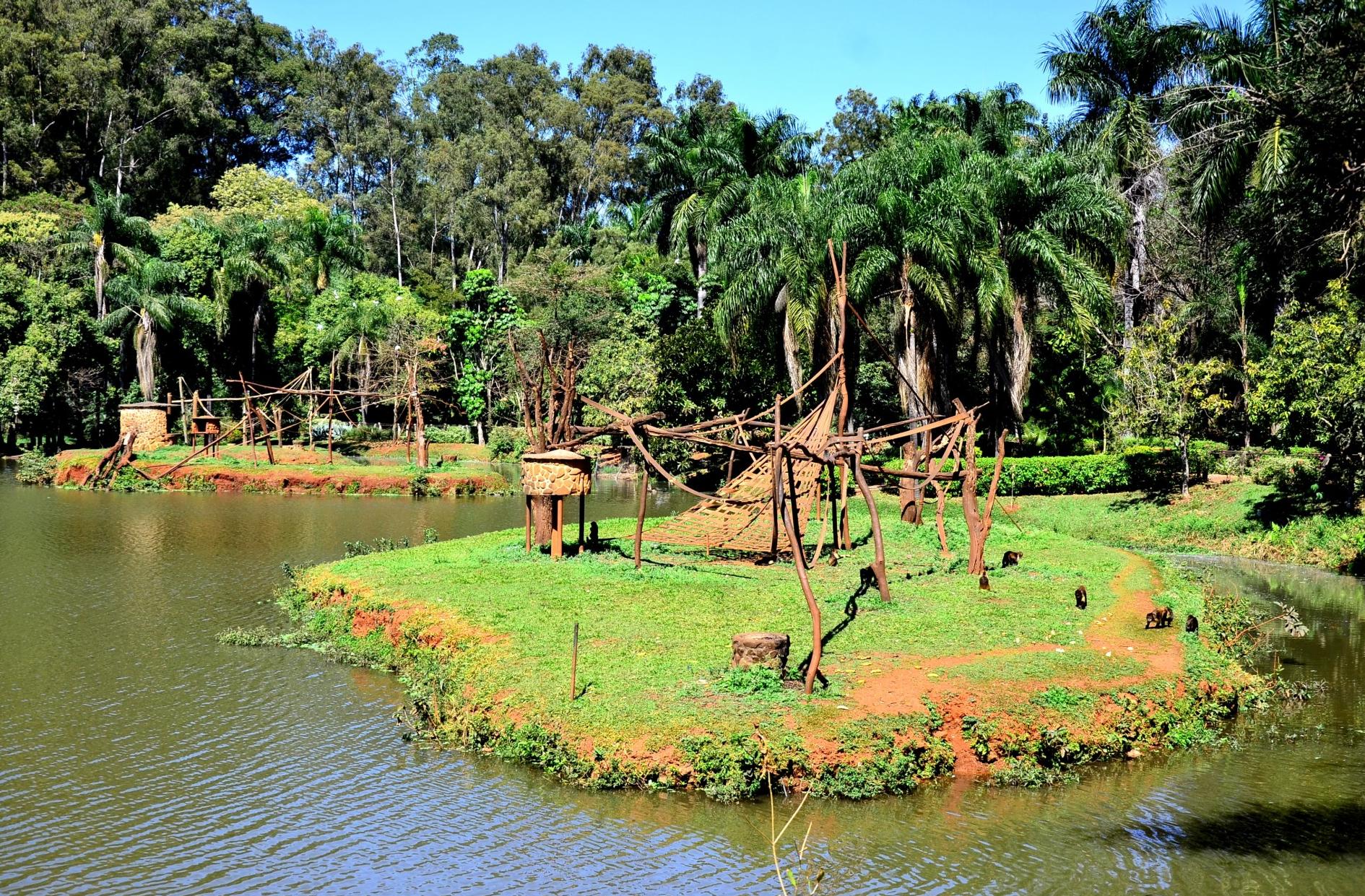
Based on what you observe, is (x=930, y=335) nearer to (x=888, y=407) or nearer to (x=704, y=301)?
(x=888, y=407)

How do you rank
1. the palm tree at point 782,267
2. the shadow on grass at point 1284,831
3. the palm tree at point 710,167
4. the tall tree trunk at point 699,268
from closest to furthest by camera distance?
the shadow on grass at point 1284,831, the palm tree at point 782,267, the palm tree at point 710,167, the tall tree trunk at point 699,268

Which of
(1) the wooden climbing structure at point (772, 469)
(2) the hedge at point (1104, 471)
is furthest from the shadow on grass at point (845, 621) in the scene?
(2) the hedge at point (1104, 471)

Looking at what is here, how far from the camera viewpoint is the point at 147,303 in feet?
151

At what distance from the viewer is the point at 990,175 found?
30594 mm

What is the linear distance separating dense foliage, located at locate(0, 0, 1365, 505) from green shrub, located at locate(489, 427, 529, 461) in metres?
0.41

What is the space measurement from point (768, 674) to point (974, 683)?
229 centimetres

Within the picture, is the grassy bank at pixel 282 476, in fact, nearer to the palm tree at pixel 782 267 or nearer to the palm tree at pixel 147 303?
the palm tree at pixel 147 303

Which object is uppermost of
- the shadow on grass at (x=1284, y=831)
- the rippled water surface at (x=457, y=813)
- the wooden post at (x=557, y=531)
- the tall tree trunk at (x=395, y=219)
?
the tall tree trunk at (x=395, y=219)

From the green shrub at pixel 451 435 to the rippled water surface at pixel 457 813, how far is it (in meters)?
34.2

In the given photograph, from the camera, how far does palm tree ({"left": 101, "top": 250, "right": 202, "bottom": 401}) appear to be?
1811 inches

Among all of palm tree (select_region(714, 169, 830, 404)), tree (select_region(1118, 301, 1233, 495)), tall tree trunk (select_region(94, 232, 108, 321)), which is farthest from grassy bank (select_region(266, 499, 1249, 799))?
tall tree trunk (select_region(94, 232, 108, 321))

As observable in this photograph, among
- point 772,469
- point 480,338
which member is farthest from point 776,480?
point 480,338

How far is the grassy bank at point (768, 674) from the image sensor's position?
37.0 feet

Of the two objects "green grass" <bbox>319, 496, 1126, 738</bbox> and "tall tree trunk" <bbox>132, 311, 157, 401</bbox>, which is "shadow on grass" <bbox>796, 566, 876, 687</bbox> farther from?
"tall tree trunk" <bbox>132, 311, 157, 401</bbox>
